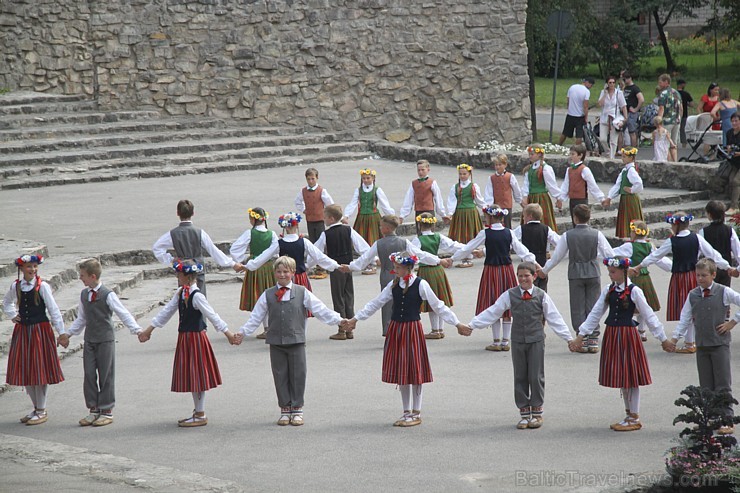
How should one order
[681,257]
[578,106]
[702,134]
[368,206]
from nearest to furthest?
[681,257]
[368,206]
[702,134]
[578,106]

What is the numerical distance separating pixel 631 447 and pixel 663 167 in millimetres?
10829

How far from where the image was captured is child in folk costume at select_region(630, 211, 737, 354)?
1010 centimetres

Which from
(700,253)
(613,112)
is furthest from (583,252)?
(613,112)

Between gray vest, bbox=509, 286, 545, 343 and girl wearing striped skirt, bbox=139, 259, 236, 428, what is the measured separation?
2.15 m

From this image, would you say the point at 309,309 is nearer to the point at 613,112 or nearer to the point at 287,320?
the point at 287,320

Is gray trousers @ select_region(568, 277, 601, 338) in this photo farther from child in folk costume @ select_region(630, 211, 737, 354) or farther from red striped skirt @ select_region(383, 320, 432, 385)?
red striped skirt @ select_region(383, 320, 432, 385)

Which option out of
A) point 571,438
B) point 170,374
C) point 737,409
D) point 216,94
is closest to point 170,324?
point 170,374

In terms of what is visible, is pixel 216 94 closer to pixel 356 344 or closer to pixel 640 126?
pixel 640 126

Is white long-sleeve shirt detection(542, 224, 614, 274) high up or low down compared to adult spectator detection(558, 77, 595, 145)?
down

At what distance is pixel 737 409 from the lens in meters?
8.04

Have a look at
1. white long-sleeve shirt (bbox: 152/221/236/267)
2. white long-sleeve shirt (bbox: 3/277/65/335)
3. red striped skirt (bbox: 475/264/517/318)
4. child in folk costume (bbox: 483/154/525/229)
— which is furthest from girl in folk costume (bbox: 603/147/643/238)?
white long-sleeve shirt (bbox: 3/277/65/335)

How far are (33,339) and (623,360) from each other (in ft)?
14.8

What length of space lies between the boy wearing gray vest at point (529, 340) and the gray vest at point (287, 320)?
1539 millimetres

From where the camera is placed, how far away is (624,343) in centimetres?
802
